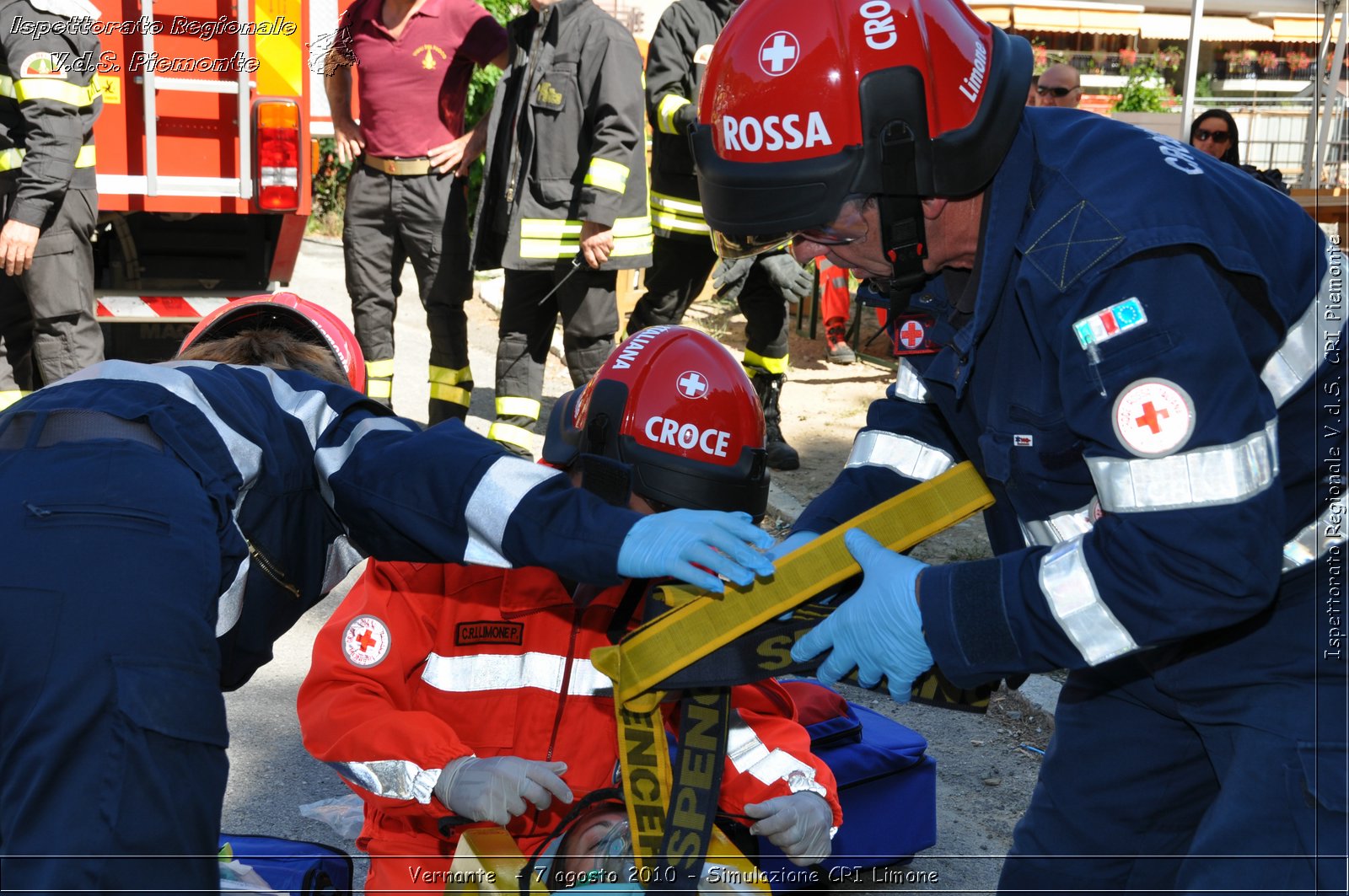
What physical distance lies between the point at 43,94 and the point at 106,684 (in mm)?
4670

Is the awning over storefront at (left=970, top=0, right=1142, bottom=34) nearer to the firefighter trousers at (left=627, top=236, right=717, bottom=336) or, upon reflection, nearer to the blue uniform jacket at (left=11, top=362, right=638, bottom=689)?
the firefighter trousers at (left=627, top=236, right=717, bottom=336)

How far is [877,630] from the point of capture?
77.8 inches

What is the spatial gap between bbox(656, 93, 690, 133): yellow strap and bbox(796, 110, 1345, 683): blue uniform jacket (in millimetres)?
4535

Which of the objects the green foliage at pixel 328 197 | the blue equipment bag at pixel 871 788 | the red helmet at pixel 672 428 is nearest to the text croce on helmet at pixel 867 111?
the red helmet at pixel 672 428

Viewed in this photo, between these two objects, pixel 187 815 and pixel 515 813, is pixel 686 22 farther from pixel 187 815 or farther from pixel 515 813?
pixel 187 815

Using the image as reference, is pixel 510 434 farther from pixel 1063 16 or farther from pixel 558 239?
pixel 1063 16

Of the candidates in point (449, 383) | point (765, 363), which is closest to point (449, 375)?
point (449, 383)

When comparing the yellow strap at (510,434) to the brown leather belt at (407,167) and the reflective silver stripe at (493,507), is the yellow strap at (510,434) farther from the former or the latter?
the reflective silver stripe at (493,507)

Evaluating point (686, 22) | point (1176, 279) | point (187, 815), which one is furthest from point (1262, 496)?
point (686, 22)

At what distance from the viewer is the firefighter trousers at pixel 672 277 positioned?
22.1 feet

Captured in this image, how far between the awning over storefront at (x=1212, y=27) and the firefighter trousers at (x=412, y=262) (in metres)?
14.7

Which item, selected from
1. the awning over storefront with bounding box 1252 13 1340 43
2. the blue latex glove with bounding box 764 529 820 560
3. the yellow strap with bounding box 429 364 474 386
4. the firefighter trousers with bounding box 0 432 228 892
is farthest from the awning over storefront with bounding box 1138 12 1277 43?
the firefighter trousers with bounding box 0 432 228 892

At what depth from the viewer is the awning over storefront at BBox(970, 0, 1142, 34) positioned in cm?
1475

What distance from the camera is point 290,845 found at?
2742mm
